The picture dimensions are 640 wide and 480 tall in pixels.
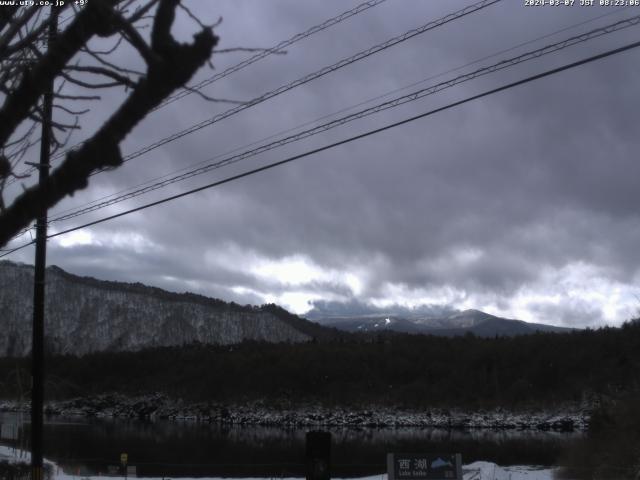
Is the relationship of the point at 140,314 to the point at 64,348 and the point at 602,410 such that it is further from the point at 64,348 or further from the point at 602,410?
the point at 602,410

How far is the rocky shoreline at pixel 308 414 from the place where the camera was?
7824 centimetres

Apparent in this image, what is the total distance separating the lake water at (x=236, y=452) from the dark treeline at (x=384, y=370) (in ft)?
77.3

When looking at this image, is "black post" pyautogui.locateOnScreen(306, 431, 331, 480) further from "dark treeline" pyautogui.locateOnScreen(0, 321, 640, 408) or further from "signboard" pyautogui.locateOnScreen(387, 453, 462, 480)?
"dark treeline" pyautogui.locateOnScreen(0, 321, 640, 408)

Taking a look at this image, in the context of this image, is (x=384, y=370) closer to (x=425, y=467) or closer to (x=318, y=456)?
(x=425, y=467)

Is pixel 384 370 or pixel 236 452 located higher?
pixel 384 370

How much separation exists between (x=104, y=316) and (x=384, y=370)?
83175mm

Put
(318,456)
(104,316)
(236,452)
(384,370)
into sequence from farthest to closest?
(104,316), (384,370), (236,452), (318,456)

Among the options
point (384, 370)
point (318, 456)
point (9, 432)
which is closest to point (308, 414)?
point (384, 370)

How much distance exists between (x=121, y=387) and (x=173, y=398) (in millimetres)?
11184

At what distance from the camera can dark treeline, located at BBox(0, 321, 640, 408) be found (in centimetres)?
8662

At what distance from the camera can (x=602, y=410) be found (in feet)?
88.5

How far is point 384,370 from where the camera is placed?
10312cm

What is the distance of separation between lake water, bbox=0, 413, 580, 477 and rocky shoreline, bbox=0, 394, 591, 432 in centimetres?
1960

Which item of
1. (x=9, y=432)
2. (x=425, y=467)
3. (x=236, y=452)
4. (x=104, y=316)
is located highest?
(x=104, y=316)
